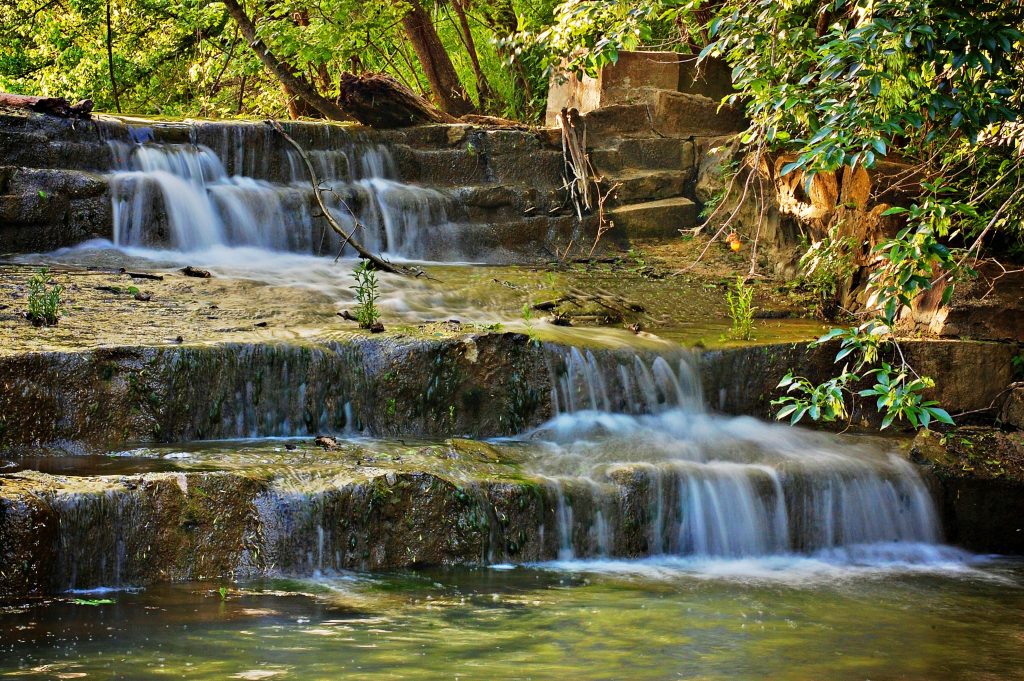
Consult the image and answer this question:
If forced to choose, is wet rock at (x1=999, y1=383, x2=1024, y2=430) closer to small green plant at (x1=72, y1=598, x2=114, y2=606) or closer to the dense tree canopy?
small green plant at (x1=72, y1=598, x2=114, y2=606)

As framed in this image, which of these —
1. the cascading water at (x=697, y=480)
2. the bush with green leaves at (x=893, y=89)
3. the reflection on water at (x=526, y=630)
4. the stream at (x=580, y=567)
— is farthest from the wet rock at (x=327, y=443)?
the bush with green leaves at (x=893, y=89)

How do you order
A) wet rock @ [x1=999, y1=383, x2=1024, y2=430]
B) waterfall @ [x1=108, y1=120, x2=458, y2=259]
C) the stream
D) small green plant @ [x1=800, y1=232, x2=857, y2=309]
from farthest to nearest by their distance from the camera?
waterfall @ [x1=108, y1=120, x2=458, y2=259]
small green plant @ [x1=800, y1=232, x2=857, y2=309]
wet rock @ [x1=999, y1=383, x2=1024, y2=430]
the stream

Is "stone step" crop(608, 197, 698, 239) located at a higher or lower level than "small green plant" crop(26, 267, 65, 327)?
higher

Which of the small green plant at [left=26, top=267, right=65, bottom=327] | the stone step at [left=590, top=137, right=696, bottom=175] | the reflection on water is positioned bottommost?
the reflection on water

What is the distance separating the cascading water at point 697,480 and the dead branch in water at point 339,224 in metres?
3.02

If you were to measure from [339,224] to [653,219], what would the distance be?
3.89 m

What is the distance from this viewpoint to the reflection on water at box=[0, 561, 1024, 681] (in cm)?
396

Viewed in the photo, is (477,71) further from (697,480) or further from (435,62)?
(697,480)

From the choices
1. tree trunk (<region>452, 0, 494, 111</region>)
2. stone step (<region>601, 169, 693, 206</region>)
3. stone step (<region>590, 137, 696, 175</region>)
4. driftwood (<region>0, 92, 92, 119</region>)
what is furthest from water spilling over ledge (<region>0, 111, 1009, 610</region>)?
tree trunk (<region>452, 0, 494, 111</region>)

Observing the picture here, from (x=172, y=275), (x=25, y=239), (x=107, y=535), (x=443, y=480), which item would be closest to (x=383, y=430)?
(x=443, y=480)

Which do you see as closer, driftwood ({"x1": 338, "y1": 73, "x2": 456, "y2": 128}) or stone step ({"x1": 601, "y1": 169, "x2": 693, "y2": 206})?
driftwood ({"x1": 338, "y1": 73, "x2": 456, "y2": 128})

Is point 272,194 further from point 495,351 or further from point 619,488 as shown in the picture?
point 619,488

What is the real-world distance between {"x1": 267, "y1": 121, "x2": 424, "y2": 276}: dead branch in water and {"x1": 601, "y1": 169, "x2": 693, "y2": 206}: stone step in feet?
10.6

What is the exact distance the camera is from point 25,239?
959 cm
